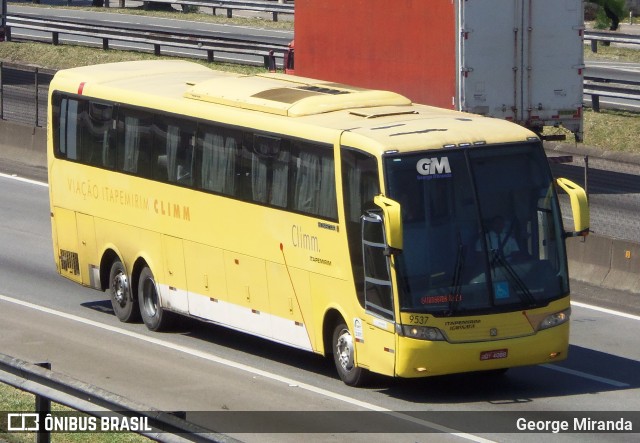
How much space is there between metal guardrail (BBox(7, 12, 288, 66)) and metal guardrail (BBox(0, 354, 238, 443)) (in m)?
28.3

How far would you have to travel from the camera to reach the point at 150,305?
17.0 m

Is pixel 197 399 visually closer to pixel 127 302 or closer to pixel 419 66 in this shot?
pixel 127 302

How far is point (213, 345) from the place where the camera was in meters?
16.0

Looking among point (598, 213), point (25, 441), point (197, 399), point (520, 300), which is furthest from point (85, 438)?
point (598, 213)

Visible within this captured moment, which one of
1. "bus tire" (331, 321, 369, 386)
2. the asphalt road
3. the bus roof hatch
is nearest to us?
the asphalt road

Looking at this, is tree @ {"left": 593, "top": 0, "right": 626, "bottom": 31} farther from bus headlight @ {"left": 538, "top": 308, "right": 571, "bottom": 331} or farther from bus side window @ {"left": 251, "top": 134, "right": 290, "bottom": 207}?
bus headlight @ {"left": 538, "top": 308, "right": 571, "bottom": 331}

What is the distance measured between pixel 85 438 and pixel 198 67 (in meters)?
9.37

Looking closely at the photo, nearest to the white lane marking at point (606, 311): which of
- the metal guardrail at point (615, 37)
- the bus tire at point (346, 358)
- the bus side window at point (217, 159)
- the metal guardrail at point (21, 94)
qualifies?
the bus tire at point (346, 358)

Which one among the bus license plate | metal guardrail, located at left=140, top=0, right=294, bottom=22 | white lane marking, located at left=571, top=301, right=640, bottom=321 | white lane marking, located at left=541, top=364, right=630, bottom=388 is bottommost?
white lane marking, located at left=571, top=301, right=640, bottom=321

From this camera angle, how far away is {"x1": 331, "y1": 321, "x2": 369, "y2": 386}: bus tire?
13.6 meters

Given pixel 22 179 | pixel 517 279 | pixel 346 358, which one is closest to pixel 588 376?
pixel 517 279

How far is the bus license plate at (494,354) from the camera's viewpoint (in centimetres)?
1298

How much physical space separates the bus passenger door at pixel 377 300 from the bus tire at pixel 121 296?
15.9 feet

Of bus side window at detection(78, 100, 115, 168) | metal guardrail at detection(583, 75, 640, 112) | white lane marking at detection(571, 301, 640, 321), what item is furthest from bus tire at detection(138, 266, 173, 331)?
metal guardrail at detection(583, 75, 640, 112)
